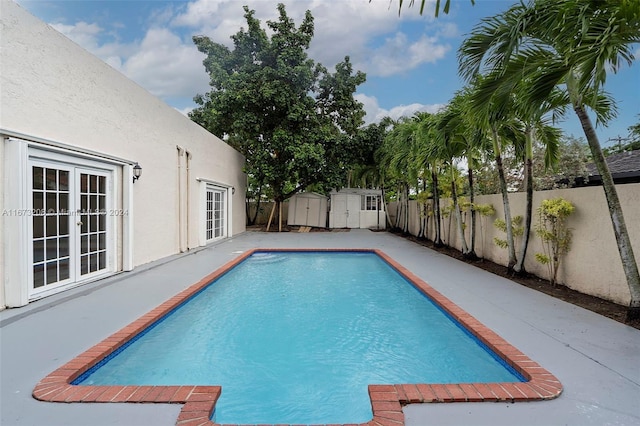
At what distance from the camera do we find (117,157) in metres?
7.06

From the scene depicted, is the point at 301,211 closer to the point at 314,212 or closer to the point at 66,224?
the point at 314,212

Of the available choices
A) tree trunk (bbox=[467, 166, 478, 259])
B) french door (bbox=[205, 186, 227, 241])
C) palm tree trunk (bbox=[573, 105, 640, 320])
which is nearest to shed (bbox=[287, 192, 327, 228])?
french door (bbox=[205, 186, 227, 241])

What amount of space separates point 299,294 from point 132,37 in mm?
9974

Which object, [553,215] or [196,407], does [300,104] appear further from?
[196,407]

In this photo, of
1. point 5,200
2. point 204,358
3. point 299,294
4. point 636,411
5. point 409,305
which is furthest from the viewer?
point 299,294

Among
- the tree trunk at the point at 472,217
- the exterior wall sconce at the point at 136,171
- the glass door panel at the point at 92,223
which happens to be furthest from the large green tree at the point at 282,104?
the glass door panel at the point at 92,223

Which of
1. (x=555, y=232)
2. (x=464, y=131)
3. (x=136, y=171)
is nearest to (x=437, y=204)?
(x=464, y=131)

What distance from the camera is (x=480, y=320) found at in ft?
14.9

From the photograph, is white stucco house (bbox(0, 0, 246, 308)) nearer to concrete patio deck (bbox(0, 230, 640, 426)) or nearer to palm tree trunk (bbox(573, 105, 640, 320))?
concrete patio deck (bbox(0, 230, 640, 426))

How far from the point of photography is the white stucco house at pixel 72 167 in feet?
15.4

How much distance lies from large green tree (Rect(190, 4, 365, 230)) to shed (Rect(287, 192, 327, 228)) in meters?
2.12

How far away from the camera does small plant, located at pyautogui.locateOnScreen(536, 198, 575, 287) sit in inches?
231

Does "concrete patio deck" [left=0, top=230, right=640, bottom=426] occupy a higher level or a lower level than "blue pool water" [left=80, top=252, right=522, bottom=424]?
higher

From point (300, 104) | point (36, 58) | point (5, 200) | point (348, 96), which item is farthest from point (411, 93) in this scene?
point (5, 200)
